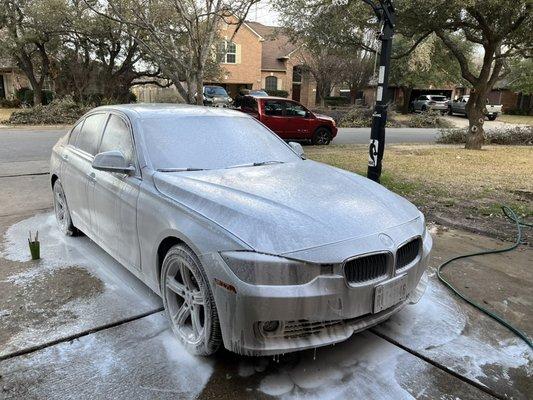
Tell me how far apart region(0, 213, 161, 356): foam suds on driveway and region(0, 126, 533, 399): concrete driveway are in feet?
0.03

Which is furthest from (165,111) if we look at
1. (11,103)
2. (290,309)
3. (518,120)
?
(518,120)

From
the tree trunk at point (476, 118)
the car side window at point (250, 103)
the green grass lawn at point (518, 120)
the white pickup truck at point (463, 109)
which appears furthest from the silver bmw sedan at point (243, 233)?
the white pickup truck at point (463, 109)

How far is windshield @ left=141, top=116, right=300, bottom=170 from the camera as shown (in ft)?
12.3

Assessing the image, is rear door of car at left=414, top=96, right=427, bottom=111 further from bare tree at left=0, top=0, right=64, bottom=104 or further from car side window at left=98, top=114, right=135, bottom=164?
car side window at left=98, top=114, right=135, bottom=164

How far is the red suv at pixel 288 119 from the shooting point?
15.7 m

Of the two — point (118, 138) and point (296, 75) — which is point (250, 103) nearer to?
point (118, 138)

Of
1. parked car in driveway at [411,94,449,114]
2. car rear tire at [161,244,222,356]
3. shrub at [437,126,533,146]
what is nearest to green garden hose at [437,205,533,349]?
car rear tire at [161,244,222,356]

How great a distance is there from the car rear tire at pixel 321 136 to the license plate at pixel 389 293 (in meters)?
14.0

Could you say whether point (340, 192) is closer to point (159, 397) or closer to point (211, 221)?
point (211, 221)

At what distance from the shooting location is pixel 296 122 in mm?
16125

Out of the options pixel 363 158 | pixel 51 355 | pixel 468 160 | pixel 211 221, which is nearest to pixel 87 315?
pixel 51 355

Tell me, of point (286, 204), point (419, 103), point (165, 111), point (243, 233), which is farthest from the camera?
point (419, 103)

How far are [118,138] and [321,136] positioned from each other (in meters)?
13.3

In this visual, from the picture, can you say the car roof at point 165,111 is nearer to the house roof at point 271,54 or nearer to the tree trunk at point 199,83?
the tree trunk at point 199,83
